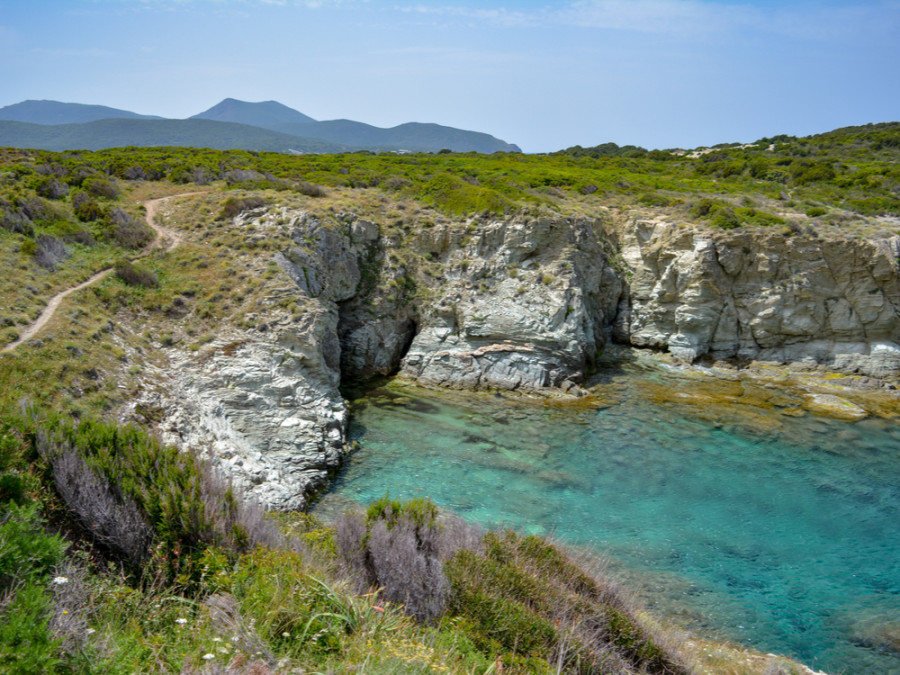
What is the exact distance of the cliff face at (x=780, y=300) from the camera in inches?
1028

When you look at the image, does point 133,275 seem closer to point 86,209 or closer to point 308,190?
point 86,209

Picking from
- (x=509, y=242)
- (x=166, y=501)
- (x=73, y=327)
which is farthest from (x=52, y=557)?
(x=509, y=242)

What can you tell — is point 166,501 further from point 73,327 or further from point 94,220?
point 94,220

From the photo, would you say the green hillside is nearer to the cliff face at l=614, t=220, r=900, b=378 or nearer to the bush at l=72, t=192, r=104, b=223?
the bush at l=72, t=192, r=104, b=223

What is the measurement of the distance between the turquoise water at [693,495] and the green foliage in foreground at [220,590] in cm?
473

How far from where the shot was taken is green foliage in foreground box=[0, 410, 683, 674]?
4701mm

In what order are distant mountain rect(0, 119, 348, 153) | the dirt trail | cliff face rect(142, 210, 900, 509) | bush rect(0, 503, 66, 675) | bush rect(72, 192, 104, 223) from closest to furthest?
bush rect(0, 503, 66, 675), the dirt trail, cliff face rect(142, 210, 900, 509), bush rect(72, 192, 104, 223), distant mountain rect(0, 119, 348, 153)

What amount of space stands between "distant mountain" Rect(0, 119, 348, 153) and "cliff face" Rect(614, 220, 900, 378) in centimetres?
14608

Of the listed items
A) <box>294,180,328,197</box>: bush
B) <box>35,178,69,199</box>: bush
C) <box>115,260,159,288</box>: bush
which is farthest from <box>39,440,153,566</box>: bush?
<box>35,178,69,199</box>: bush

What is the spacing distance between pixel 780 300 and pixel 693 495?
1709cm

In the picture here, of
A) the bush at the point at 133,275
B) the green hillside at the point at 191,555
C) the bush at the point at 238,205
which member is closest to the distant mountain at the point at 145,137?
the bush at the point at 238,205

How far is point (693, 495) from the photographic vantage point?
1563 centimetres

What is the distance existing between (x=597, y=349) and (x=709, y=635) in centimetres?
1910

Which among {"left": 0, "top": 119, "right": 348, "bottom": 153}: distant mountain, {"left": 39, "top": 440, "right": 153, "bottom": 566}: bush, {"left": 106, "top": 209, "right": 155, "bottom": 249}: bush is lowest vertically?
{"left": 39, "top": 440, "right": 153, "bottom": 566}: bush
